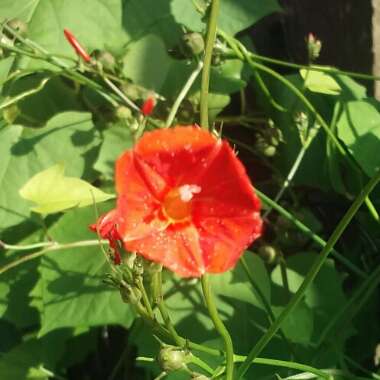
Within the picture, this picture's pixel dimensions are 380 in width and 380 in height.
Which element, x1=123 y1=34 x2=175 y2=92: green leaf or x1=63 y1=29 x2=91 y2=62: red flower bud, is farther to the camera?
x1=123 y1=34 x2=175 y2=92: green leaf

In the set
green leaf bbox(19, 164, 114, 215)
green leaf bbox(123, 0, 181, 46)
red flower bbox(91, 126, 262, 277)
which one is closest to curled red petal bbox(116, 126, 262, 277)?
red flower bbox(91, 126, 262, 277)

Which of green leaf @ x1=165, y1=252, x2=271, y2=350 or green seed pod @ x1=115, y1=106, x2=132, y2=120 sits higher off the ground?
green seed pod @ x1=115, y1=106, x2=132, y2=120

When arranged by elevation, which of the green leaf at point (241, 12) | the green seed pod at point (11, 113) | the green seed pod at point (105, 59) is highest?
the green leaf at point (241, 12)

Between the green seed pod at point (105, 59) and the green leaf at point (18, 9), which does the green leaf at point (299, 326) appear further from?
the green leaf at point (18, 9)

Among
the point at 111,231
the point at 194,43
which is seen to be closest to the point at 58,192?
the point at 111,231

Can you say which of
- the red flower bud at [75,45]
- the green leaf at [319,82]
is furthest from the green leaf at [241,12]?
the red flower bud at [75,45]

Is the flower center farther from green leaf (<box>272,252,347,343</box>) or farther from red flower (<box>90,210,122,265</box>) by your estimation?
green leaf (<box>272,252,347,343</box>)
